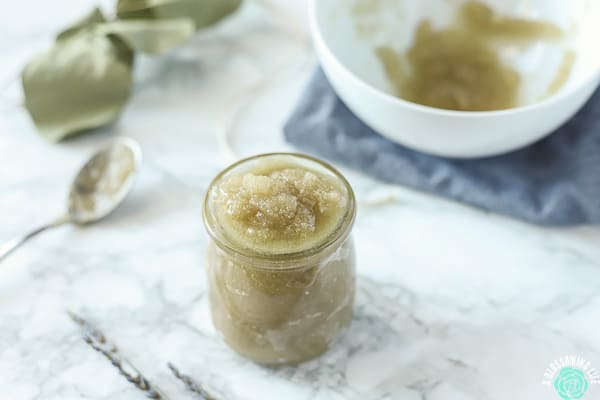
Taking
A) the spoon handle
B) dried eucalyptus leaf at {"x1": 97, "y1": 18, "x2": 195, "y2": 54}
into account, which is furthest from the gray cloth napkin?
the spoon handle

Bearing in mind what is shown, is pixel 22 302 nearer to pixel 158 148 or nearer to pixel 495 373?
pixel 158 148

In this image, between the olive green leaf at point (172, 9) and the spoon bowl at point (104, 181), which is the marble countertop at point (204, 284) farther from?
the olive green leaf at point (172, 9)

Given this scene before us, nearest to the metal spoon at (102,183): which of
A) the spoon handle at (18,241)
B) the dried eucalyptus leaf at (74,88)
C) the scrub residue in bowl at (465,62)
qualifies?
the spoon handle at (18,241)

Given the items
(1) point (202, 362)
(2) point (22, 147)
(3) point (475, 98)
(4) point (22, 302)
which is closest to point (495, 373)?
(1) point (202, 362)

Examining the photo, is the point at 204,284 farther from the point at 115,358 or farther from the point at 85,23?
the point at 85,23

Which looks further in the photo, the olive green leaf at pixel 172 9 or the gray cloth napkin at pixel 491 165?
the olive green leaf at pixel 172 9
